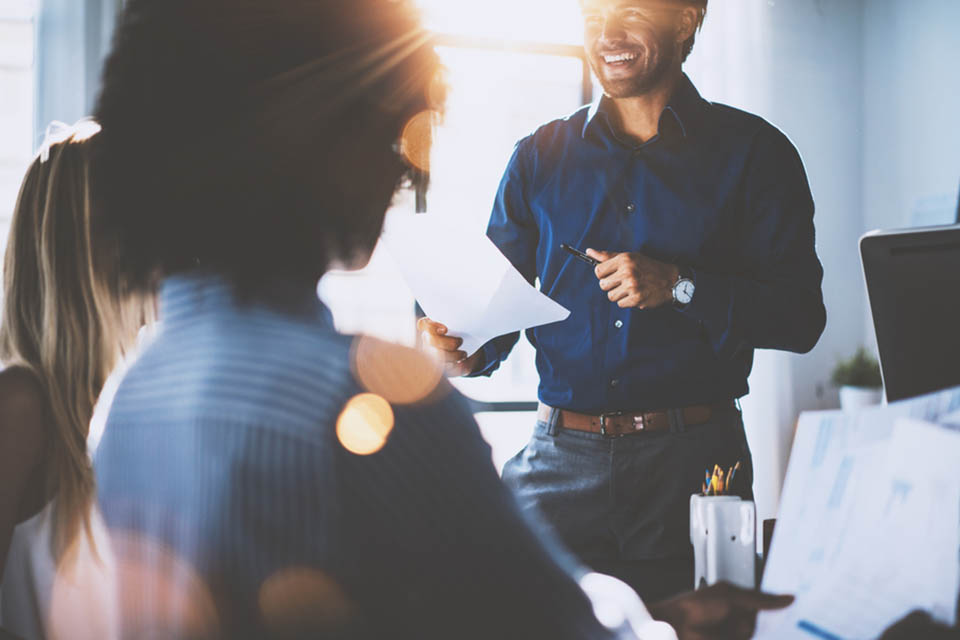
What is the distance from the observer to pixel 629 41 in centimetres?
159

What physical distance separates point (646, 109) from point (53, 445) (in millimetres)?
1329

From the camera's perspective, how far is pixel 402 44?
0.58 m

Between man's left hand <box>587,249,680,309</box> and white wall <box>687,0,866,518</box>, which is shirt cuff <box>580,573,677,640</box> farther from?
white wall <box>687,0,866,518</box>

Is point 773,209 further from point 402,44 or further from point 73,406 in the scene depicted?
point 73,406

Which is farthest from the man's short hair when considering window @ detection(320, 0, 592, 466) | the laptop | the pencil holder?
window @ detection(320, 0, 592, 466)

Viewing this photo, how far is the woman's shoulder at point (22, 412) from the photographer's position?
3.72 feet

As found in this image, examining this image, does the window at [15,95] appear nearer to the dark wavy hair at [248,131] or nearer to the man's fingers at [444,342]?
the man's fingers at [444,342]

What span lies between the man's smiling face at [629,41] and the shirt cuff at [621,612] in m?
1.20

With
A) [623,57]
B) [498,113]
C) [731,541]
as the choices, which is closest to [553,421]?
[731,541]

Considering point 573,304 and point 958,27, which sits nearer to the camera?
point 573,304

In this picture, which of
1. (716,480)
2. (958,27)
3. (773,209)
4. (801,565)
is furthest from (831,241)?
(801,565)

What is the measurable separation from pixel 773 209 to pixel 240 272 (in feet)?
4.13

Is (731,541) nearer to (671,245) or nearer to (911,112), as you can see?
(671,245)

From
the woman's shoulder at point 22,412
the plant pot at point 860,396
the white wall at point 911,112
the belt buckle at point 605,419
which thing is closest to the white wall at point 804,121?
the white wall at point 911,112
